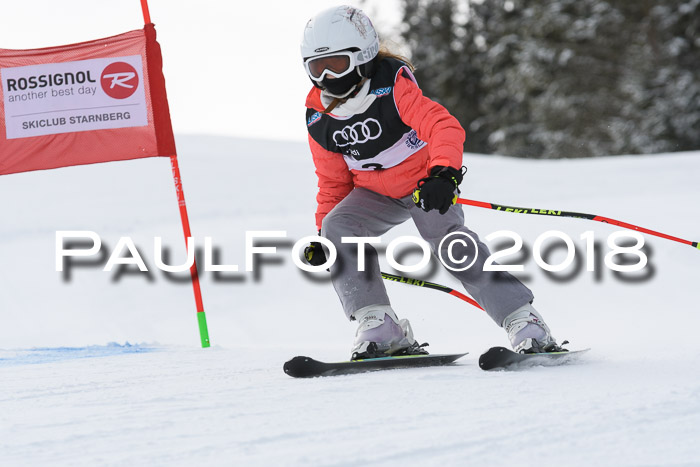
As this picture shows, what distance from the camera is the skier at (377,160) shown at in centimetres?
292

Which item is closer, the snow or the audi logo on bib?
the snow

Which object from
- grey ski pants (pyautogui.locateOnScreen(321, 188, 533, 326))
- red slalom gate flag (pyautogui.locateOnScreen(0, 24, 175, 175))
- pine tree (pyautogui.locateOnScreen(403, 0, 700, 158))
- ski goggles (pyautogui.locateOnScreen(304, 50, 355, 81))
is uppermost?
pine tree (pyautogui.locateOnScreen(403, 0, 700, 158))

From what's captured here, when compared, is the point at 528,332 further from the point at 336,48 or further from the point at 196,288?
the point at 196,288

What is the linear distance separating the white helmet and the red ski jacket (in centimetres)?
14

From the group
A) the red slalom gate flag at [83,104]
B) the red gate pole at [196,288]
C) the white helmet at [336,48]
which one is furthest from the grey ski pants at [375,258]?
the red slalom gate flag at [83,104]

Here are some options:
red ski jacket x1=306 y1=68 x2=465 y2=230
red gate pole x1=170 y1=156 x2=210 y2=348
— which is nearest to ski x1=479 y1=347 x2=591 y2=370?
red ski jacket x1=306 y1=68 x2=465 y2=230

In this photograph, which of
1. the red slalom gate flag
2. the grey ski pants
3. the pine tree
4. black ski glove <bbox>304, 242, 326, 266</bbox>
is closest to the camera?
the grey ski pants

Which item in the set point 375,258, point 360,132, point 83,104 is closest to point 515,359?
point 375,258

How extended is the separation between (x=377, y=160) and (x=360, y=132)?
0.46 feet

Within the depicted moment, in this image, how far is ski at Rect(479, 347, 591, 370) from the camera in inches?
103

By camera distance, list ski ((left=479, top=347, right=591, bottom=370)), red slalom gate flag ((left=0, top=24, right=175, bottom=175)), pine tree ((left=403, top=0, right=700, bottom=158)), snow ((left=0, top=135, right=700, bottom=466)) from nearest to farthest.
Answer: snow ((left=0, top=135, right=700, bottom=466))
ski ((left=479, top=347, right=591, bottom=370))
red slalom gate flag ((left=0, top=24, right=175, bottom=175))
pine tree ((left=403, top=0, right=700, bottom=158))

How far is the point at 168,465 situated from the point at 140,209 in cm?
738

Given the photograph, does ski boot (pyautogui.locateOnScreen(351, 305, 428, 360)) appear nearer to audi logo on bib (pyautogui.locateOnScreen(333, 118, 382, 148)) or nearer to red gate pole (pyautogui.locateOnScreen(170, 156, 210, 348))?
audi logo on bib (pyautogui.locateOnScreen(333, 118, 382, 148))

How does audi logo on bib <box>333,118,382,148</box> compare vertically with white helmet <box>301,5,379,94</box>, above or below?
below
